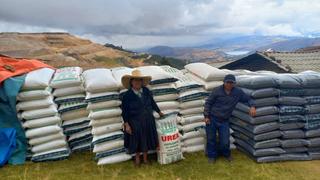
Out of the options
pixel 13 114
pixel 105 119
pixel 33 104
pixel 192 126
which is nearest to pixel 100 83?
pixel 105 119

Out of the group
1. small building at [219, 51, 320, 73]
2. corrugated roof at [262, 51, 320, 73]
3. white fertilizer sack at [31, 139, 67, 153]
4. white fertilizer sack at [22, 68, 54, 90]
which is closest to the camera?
white fertilizer sack at [22, 68, 54, 90]

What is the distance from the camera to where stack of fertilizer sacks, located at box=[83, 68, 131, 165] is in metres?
6.34

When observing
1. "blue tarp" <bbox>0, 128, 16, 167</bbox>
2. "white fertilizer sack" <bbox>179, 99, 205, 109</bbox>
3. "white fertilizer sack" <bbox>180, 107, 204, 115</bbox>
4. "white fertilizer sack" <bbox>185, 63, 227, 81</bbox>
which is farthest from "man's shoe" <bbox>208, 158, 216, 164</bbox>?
"blue tarp" <bbox>0, 128, 16, 167</bbox>

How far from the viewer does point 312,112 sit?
6594 mm

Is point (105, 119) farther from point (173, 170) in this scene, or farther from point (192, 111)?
point (192, 111)

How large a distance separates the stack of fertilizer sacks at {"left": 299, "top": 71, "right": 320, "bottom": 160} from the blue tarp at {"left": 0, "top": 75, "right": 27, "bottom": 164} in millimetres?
5345

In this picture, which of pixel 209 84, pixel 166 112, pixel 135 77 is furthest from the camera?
pixel 209 84

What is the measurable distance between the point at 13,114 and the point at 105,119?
175 cm

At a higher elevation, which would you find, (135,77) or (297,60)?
(135,77)

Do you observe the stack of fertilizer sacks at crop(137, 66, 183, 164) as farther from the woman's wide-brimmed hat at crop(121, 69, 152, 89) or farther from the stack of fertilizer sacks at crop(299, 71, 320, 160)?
the stack of fertilizer sacks at crop(299, 71, 320, 160)

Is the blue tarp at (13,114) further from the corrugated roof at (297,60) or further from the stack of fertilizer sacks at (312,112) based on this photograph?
the corrugated roof at (297,60)

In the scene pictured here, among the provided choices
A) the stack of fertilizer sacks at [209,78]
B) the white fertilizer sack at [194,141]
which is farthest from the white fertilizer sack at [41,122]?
the stack of fertilizer sacks at [209,78]

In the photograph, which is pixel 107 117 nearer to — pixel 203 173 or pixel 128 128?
pixel 128 128

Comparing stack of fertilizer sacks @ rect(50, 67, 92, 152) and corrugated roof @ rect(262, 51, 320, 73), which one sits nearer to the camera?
stack of fertilizer sacks @ rect(50, 67, 92, 152)
